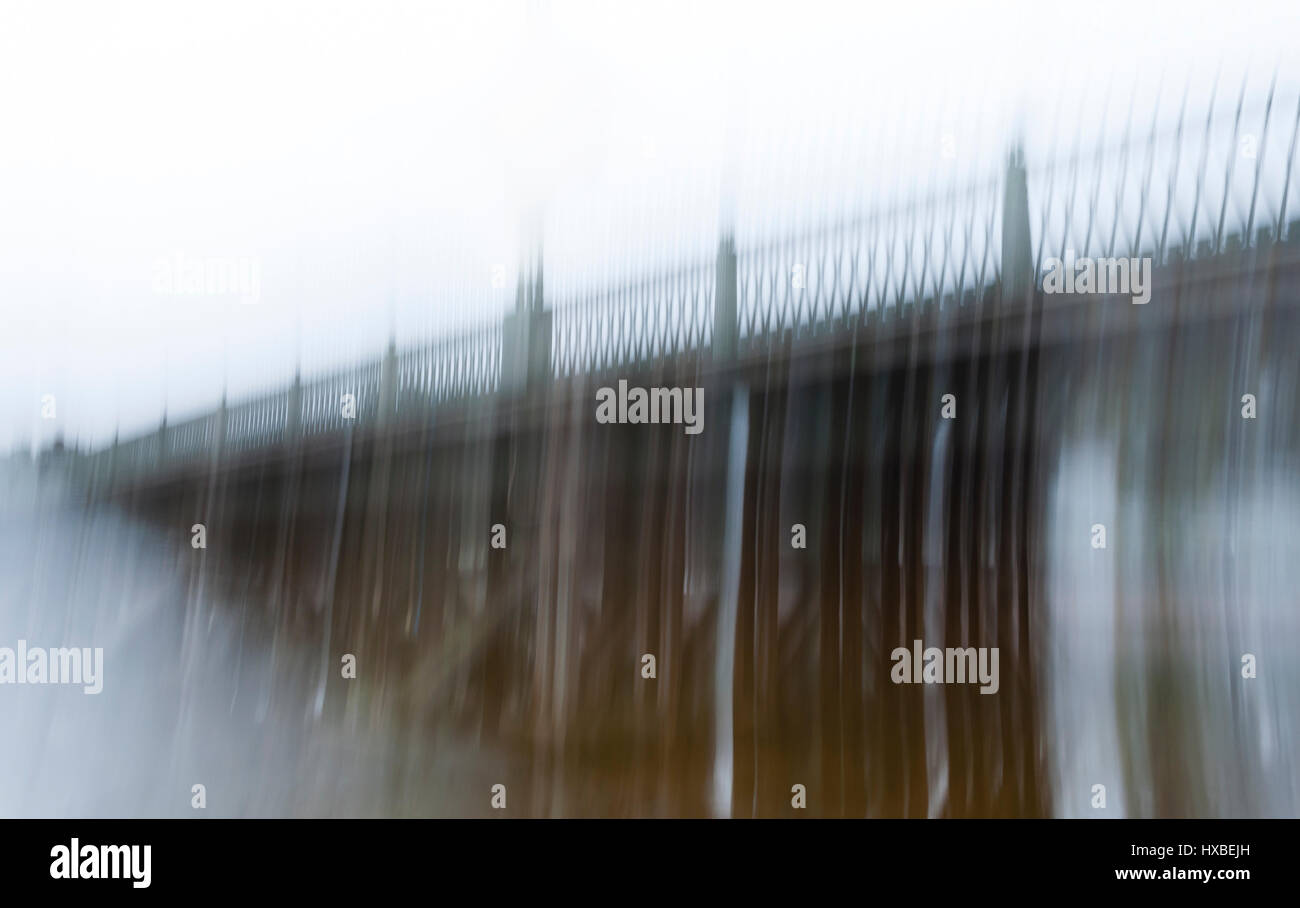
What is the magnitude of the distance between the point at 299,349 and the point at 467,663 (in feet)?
2.05

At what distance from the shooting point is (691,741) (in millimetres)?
1545

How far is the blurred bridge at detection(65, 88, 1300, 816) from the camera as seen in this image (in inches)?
59.4

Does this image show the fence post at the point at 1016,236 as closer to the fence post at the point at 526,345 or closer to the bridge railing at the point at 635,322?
the bridge railing at the point at 635,322

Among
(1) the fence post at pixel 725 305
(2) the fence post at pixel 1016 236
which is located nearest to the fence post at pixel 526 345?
(1) the fence post at pixel 725 305

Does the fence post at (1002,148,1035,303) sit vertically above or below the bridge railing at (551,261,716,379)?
above

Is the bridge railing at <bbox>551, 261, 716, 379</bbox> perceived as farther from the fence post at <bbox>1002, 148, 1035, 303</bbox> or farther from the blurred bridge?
the fence post at <bbox>1002, 148, 1035, 303</bbox>

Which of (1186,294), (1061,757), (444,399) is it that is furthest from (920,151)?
(1061,757)

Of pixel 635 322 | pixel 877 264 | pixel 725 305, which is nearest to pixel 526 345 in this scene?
pixel 635 322

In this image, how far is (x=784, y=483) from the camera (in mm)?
1559

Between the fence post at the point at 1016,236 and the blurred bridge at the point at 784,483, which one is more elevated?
the fence post at the point at 1016,236

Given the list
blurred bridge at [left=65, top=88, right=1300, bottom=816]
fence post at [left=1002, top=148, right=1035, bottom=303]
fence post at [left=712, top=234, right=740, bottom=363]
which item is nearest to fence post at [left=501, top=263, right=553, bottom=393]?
blurred bridge at [left=65, top=88, right=1300, bottom=816]

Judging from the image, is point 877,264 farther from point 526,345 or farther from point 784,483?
point 526,345

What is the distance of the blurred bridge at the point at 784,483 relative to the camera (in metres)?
1.51
